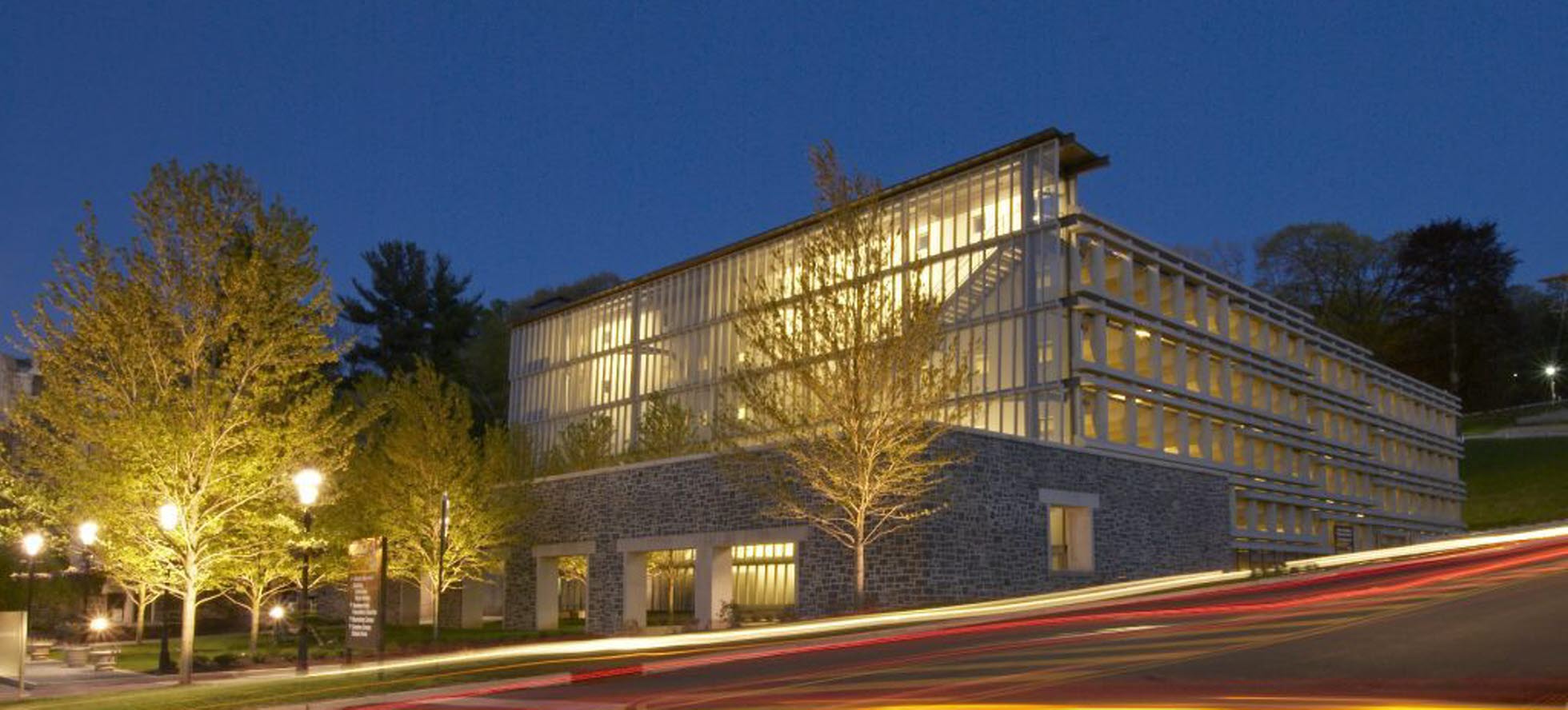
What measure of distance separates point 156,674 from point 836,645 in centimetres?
1789

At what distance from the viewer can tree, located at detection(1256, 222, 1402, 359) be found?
105 metres

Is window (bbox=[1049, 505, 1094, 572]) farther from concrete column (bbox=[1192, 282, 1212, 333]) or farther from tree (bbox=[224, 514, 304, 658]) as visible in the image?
tree (bbox=[224, 514, 304, 658])

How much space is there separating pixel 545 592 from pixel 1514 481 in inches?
2787

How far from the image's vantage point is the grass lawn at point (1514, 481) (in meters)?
79.1

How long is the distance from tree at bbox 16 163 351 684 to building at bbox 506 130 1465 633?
1511cm

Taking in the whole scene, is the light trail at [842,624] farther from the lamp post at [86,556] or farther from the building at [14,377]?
the building at [14,377]

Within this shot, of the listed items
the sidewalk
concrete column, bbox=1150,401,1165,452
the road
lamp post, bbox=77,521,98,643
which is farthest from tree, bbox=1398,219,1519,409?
the sidewalk

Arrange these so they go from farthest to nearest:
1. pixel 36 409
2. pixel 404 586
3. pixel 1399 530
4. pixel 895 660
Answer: pixel 1399 530
pixel 404 586
pixel 36 409
pixel 895 660

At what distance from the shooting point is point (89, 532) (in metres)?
26.6

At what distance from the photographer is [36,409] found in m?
25.0

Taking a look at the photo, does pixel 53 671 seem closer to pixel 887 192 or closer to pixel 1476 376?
pixel 887 192

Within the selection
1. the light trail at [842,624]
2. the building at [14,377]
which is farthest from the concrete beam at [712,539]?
the building at [14,377]

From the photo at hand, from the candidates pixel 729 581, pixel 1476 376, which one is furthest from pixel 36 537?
pixel 1476 376

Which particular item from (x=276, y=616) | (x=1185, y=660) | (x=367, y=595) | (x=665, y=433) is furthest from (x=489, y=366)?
(x=1185, y=660)
